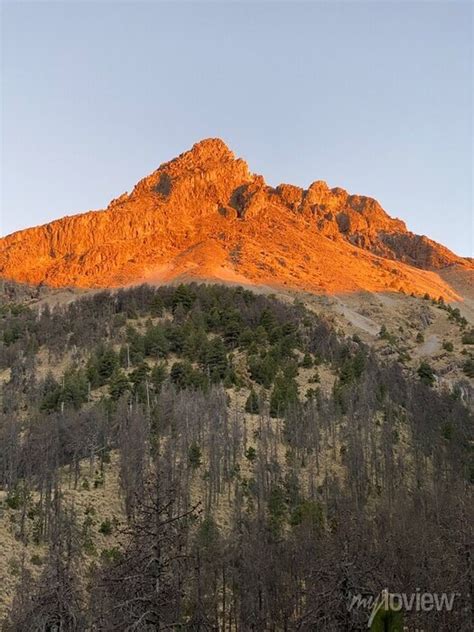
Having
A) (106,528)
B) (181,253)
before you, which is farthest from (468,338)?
(106,528)

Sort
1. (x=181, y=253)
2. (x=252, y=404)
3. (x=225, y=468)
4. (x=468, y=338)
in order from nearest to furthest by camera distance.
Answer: (x=225, y=468) < (x=252, y=404) < (x=468, y=338) < (x=181, y=253)

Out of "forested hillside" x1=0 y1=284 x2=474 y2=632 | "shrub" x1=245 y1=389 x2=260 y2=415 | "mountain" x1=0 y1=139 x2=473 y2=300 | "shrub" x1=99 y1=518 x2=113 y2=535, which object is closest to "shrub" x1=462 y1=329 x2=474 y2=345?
"forested hillside" x1=0 y1=284 x2=474 y2=632

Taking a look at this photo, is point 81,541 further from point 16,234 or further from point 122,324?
point 16,234

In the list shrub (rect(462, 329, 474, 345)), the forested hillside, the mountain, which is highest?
the mountain

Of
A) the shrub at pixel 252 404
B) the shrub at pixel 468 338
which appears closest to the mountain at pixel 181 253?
the shrub at pixel 468 338

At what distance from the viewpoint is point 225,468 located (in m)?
65.9

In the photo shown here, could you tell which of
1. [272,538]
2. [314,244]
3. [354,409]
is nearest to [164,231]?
[314,244]

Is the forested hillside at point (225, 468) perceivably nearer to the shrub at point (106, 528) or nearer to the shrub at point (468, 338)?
the shrub at point (106, 528)

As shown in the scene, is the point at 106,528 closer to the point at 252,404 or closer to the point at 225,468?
the point at 225,468

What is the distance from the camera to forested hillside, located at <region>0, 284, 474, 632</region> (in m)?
32.3

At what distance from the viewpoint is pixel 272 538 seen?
55219 millimetres

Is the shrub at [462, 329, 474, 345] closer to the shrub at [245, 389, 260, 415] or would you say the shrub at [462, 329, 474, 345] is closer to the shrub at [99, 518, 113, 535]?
the shrub at [245, 389, 260, 415]

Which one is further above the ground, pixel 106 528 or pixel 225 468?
pixel 225 468

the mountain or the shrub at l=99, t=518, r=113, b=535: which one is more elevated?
the mountain
